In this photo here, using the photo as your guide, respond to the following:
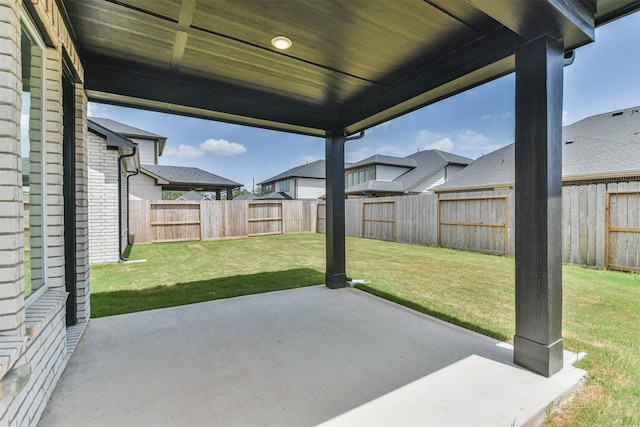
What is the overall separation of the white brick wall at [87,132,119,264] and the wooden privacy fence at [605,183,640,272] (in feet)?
34.8

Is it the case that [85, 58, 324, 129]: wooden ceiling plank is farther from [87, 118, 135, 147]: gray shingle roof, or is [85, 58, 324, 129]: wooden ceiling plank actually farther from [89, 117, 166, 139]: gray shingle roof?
[89, 117, 166, 139]: gray shingle roof

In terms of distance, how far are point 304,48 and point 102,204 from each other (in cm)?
670

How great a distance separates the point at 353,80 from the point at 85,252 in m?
3.46

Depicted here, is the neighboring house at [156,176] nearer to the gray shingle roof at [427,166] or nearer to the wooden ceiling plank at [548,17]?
the gray shingle roof at [427,166]

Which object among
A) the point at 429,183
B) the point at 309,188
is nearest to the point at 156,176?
the point at 309,188

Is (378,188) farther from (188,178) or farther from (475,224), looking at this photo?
(188,178)

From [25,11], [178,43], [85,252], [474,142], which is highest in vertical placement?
[474,142]

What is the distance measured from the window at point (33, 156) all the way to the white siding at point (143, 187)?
1221 centimetres

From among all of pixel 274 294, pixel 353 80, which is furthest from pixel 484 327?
pixel 353 80

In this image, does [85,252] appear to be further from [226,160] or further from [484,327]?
[226,160]

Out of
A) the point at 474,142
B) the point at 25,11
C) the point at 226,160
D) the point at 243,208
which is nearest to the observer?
the point at 25,11

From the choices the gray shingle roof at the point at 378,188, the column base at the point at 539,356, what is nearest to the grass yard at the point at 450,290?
the column base at the point at 539,356

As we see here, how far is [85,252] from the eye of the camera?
124 inches

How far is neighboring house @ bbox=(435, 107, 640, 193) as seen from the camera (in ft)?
27.4
